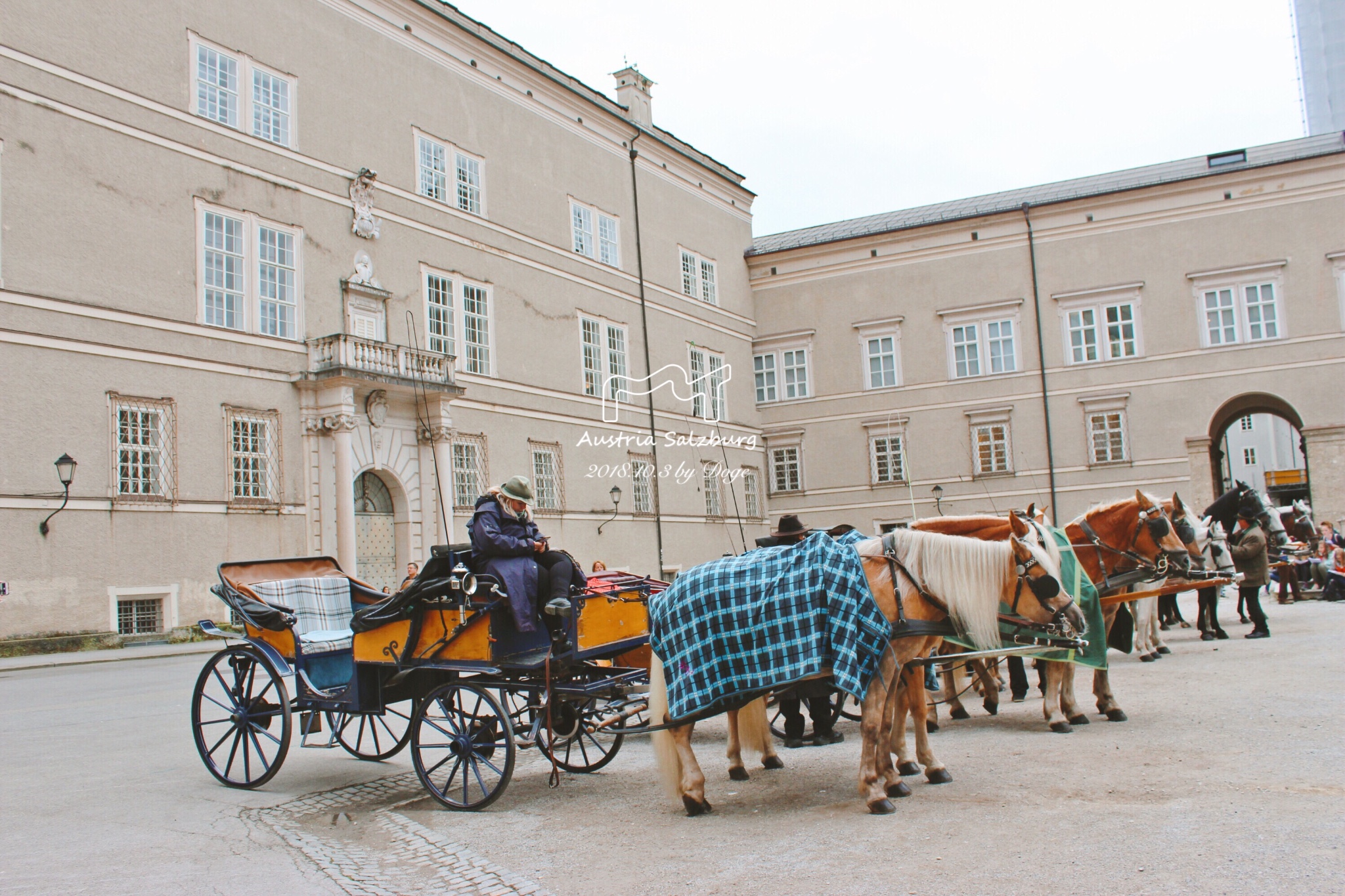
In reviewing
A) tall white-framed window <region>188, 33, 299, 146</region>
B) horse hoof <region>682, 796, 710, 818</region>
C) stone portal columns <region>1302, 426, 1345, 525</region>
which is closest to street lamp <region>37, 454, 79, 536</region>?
tall white-framed window <region>188, 33, 299, 146</region>

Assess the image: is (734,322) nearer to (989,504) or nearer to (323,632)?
(989,504)

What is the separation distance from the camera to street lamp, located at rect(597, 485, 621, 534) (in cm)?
3164

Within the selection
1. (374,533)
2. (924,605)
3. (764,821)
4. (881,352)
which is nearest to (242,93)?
(374,533)

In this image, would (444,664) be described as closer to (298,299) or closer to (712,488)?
(298,299)

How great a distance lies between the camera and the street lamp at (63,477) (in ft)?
59.2

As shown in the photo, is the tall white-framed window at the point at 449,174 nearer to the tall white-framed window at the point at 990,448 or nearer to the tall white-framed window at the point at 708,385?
the tall white-framed window at the point at 708,385

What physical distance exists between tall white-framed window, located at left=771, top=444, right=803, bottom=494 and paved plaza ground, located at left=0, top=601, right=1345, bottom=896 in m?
31.2

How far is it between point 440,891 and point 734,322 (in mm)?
36675

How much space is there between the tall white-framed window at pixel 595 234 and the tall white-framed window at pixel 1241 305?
19.6 metres

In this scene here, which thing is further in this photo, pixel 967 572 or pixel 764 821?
pixel 967 572

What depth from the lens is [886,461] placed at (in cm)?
3941

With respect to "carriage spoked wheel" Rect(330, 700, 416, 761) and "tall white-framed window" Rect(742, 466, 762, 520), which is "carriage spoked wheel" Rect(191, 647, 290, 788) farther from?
"tall white-framed window" Rect(742, 466, 762, 520)

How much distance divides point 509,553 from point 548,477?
911 inches

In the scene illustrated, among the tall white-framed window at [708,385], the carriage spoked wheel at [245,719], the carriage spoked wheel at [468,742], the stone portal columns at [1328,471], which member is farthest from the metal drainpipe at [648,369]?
the carriage spoked wheel at [468,742]
